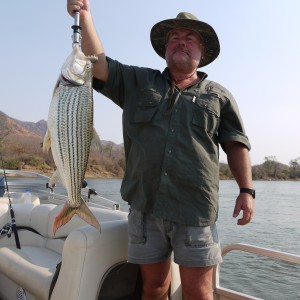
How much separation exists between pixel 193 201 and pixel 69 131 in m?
1.00

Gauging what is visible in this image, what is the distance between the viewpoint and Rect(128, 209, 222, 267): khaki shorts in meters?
2.68

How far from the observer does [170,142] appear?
2.74 meters

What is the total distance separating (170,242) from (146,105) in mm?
1033

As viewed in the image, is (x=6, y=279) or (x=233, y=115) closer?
(x=233, y=115)

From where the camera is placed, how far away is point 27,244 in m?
5.62

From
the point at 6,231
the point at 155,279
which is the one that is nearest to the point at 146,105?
the point at 155,279

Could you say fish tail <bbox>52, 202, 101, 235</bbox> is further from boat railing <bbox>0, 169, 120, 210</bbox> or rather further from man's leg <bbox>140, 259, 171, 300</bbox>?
boat railing <bbox>0, 169, 120, 210</bbox>

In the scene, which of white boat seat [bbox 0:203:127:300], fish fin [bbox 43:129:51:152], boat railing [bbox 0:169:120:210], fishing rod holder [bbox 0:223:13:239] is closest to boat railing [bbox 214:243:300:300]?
white boat seat [bbox 0:203:127:300]

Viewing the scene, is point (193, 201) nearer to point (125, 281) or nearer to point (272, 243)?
point (125, 281)

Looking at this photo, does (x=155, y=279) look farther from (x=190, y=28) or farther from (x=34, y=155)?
(x=34, y=155)

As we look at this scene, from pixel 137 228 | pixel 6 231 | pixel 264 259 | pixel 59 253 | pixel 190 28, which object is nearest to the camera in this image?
pixel 137 228

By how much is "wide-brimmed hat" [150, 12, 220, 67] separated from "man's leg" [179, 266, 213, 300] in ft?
5.85

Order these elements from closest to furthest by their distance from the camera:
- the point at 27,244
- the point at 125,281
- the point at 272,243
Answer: the point at 125,281
the point at 27,244
the point at 272,243

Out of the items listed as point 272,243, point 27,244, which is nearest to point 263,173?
point 272,243
